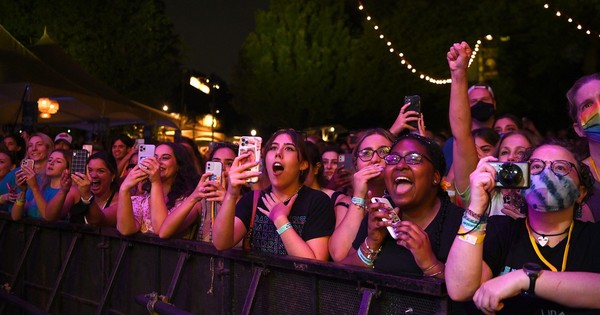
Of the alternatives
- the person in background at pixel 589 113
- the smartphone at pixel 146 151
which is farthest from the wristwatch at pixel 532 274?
the smartphone at pixel 146 151

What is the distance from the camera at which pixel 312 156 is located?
539 centimetres

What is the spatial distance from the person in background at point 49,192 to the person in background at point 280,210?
8.31 ft

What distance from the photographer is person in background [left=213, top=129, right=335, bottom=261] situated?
4.18 metres

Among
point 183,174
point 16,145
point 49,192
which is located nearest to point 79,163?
point 183,174

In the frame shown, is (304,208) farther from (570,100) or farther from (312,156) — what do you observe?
(570,100)

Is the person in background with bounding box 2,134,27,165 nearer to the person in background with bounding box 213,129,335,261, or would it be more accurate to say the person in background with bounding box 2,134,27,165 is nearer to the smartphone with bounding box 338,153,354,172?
the smartphone with bounding box 338,153,354,172

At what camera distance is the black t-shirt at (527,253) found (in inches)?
120

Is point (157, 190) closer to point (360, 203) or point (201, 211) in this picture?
point (201, 211)

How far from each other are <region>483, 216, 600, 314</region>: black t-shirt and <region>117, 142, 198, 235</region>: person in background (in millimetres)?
2822

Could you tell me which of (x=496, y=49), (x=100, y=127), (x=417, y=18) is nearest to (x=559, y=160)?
(x=100, y=127)

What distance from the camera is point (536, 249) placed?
10.4 feet

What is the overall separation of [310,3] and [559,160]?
1648 inches

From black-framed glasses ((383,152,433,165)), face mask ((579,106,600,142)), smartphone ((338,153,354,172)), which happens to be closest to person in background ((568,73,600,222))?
face mask ((579,106,600,142))

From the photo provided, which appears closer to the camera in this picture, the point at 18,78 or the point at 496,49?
the point at 18,78
